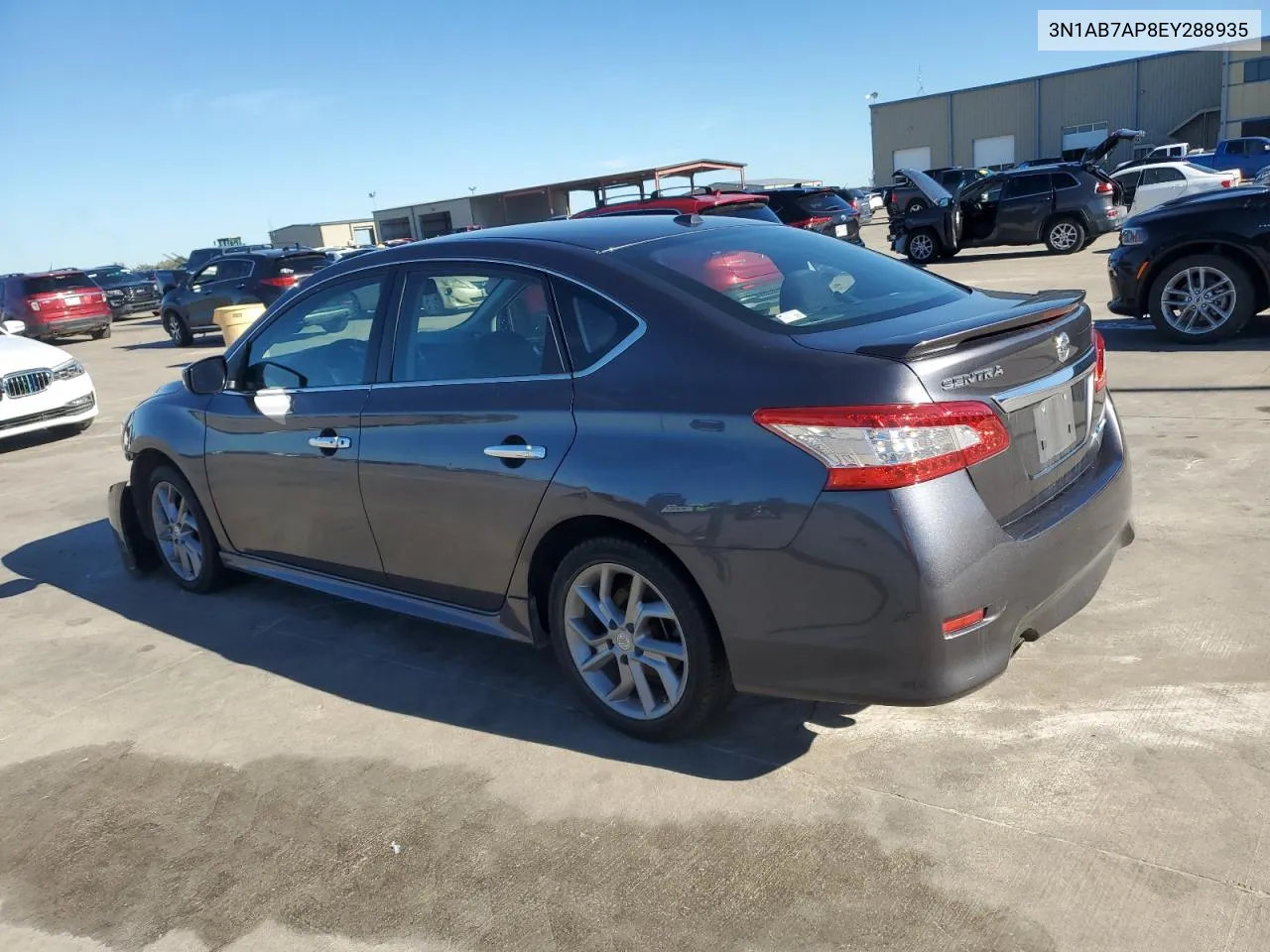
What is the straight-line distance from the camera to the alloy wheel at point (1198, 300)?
864cm

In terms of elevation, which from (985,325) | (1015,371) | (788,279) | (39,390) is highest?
(788,279)

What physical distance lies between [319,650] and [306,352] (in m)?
1.29

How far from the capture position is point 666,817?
3.03m

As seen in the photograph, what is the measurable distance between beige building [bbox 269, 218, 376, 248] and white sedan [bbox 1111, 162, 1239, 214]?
44429mm

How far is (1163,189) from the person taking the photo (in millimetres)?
21594

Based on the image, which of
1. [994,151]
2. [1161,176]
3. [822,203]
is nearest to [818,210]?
[822,203]

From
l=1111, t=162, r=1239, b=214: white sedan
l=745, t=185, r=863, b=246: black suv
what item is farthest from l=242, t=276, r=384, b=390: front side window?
l=1111, t=162, r=1239, b=214: white sedan

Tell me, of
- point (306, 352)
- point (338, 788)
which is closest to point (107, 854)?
point (338, 788)

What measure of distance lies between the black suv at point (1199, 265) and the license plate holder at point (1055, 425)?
6.32 meters

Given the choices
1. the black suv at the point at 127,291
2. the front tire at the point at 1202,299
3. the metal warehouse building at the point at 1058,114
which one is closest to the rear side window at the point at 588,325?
the front tire at the point at 1202,299

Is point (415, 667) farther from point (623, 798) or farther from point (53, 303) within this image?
point (53, 303)

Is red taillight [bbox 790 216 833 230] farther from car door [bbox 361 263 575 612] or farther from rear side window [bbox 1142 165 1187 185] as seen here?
car door [bbox 361 263 575 612]

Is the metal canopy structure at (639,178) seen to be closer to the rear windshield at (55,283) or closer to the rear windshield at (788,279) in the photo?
the rear windshield at (55,283)

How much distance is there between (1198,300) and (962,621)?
7414mm
